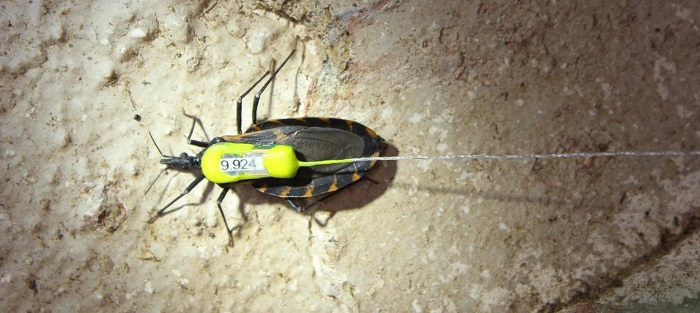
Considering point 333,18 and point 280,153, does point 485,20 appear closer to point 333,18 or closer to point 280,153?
point 333,18

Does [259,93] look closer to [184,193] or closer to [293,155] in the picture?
[293,155]

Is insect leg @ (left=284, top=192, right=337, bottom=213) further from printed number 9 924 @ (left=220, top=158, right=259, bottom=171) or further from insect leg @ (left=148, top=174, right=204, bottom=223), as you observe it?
insect leg @ (left=148, top=174, right=204, bottom=223)

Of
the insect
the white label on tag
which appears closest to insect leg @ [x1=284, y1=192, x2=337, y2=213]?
the insect

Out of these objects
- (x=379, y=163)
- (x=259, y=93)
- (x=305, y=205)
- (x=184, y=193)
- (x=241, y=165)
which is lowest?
(x=305, y=205)

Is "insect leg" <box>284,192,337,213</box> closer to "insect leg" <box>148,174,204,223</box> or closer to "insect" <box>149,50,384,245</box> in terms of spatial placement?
"insect" <box>149,50,384,245</box>

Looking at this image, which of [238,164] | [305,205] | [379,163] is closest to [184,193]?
[238,164]

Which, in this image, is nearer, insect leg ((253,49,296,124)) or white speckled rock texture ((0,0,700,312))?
white speckled rock texture ((0,0,700,312))

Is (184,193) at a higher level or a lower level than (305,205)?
higher

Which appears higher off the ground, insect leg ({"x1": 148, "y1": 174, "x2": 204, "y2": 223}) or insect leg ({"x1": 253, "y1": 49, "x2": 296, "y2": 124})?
insect leg ({"x1": 253, "y1": 49, "x2": 296, "y2": 124})

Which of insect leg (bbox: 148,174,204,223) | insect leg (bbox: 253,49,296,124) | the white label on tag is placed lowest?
insect leg (bbox: 148,174,204,223)
